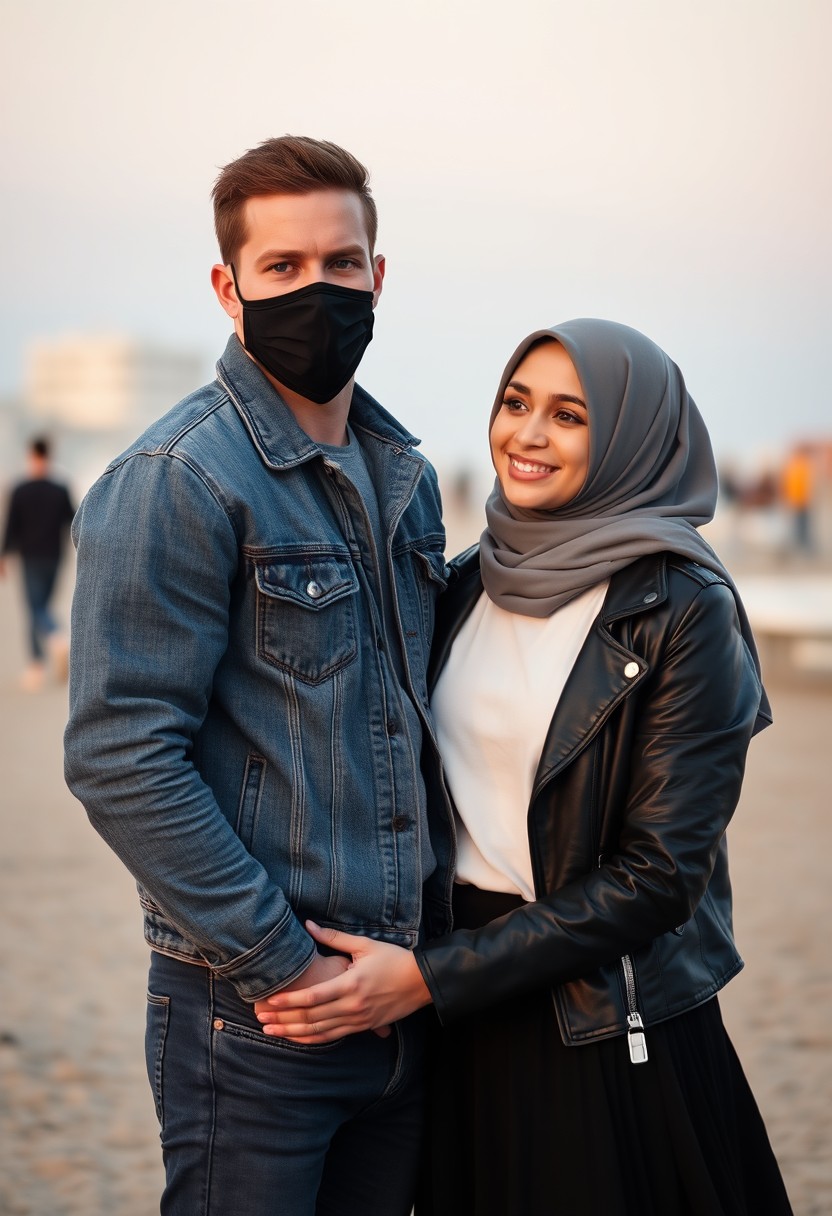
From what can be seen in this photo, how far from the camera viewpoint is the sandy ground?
3703 mm

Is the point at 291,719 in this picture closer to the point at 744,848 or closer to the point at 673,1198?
the point at 673,1198

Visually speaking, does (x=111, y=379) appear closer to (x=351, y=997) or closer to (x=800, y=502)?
(x=800, y=502)

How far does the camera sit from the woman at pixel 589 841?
6.72 ft

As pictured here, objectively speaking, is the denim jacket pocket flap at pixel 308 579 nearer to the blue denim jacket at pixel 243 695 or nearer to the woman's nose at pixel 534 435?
the blue denim jacket at pixel 243 695

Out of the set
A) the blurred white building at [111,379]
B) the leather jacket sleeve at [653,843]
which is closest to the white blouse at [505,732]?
the leather jacket sleeve at [653,843]

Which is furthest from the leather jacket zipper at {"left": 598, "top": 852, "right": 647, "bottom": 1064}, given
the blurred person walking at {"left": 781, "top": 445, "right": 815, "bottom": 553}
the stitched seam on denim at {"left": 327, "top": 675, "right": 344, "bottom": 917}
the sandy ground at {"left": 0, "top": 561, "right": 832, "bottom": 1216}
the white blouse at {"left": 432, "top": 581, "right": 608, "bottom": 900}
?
the blurred person walking at {"left": 781, "top": 445, "right": 815, "bottom": 553}

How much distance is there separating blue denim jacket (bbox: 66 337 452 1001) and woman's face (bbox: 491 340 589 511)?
28 centimetres

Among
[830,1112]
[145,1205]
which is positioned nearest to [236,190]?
[145,1205]

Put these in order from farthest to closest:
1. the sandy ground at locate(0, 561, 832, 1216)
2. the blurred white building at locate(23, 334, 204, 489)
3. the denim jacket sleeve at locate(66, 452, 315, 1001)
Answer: the blurred white building at locate(23, 334, 204, 489) → the sandy ground at locate(0, 561, 832, 1216) → the denim jacket sleeve at locate(66, 452, 315, 1001)

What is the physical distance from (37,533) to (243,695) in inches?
→ 374

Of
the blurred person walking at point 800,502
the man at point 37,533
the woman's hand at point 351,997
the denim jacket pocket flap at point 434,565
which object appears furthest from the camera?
the blurred person walking at point 800,502

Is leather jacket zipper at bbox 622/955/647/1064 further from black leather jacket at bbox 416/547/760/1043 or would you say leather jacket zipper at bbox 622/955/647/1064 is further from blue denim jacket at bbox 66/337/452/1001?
blue denim jacket at bbox 66/337/452/1001

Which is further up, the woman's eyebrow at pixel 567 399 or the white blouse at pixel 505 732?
the woman's eyebrow at pixel 567 399

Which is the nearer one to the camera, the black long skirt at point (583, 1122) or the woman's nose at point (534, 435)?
the black long skirt at point (583, 1122)
